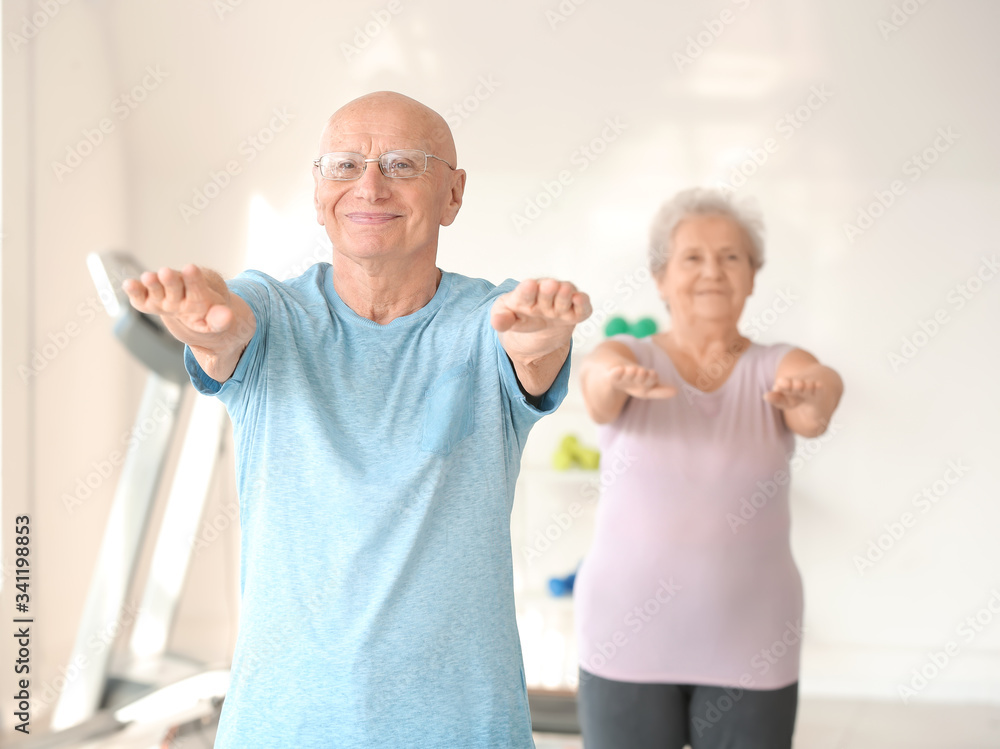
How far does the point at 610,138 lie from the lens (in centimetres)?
385

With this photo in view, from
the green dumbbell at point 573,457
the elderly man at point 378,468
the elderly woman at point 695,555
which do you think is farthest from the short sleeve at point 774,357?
the green dumbbell at point 573,457

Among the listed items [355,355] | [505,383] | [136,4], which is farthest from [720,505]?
[136,4]

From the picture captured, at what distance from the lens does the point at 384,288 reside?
1084mm

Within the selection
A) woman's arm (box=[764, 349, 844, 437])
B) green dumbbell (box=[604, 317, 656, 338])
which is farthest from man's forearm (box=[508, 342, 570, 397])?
green dumbbell (box=[604, 317, 656, 338])

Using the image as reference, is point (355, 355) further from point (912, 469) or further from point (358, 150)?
point (912, 469)

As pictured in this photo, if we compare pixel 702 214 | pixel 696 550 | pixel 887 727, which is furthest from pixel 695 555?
pixel 887 727

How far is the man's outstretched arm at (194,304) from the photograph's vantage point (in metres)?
0.88

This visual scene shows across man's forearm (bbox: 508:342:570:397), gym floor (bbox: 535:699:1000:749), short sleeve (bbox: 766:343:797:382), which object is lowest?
gym floor (bbox: 535:699:1000:749)

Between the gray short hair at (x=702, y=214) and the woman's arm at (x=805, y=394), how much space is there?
27 cm

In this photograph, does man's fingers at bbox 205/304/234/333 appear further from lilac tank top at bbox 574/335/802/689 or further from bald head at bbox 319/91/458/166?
lilac tank top at bbox 574/335/802/689

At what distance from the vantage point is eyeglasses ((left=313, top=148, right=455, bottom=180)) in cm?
103

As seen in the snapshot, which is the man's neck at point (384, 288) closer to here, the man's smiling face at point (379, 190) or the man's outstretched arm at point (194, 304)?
the man's smiling face at point (379, 190)

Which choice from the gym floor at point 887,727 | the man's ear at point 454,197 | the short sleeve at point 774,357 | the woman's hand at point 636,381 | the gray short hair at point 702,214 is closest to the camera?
the man's ear at point 454,197

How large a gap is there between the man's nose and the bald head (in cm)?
3
